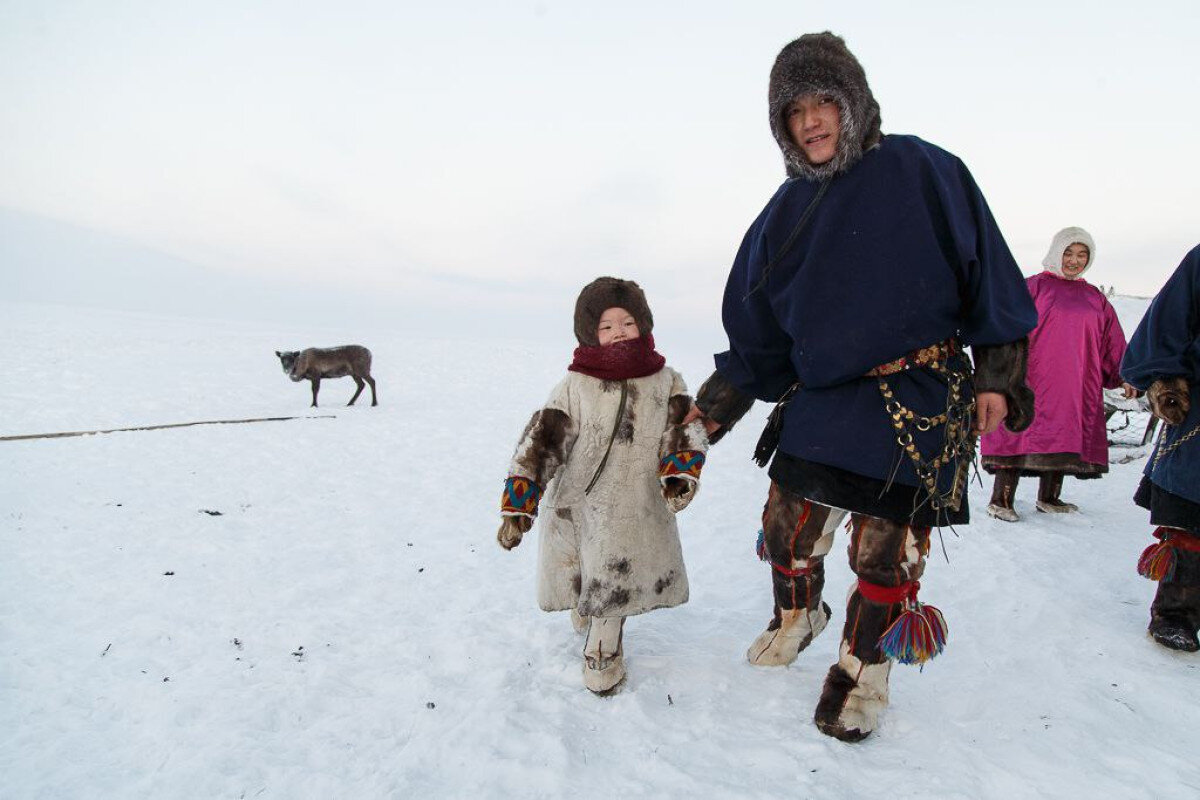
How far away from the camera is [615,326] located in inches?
95.0

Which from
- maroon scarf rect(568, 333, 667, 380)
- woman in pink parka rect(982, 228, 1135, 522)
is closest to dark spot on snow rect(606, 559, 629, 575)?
maroon scarf rect(568, 333, 667, 380)

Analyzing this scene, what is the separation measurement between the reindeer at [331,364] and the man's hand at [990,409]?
9.86 meters

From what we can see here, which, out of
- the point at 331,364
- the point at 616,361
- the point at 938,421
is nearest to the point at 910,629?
the point at 938,421

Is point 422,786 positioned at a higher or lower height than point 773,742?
lower

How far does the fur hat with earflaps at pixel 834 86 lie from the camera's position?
6.18 feet

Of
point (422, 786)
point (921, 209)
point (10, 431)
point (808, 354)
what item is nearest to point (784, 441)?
point (808, 354)

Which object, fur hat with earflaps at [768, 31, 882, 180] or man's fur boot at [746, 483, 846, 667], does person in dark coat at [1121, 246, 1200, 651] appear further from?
fur hat with earflaps at [768, 31, 882, 180]

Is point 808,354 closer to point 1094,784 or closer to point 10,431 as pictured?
point 1094,784

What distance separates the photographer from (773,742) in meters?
2.01

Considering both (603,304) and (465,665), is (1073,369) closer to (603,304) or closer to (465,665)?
(603,304)

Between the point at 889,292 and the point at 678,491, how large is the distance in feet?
3.13

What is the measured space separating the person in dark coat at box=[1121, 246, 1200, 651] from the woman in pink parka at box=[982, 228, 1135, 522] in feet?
5.77

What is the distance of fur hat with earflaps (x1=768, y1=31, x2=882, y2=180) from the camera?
1.88m

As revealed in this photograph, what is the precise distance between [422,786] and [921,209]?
227cm
